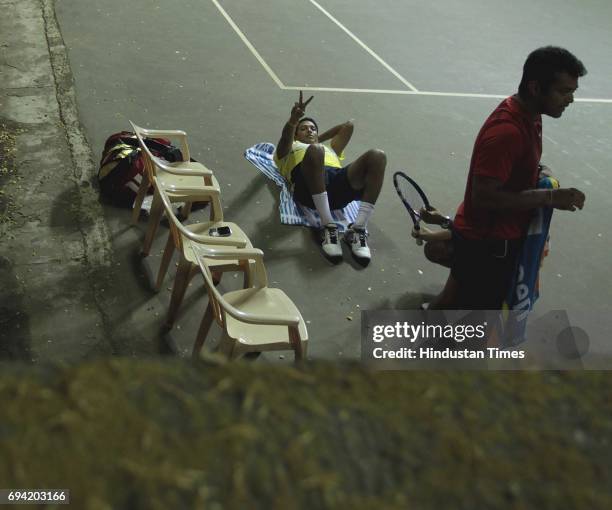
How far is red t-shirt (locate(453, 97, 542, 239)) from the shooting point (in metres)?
3.41

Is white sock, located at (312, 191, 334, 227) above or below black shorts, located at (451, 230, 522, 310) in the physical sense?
below

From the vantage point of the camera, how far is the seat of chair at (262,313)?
3.40 meters

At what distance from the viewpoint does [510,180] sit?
357 centimetres

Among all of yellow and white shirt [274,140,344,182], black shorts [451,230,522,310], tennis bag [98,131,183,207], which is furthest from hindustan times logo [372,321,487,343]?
tennis bag [98,131,183,207]

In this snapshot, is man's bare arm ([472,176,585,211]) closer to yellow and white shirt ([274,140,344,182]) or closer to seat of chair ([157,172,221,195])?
seat of chair ([157,172,221,195])

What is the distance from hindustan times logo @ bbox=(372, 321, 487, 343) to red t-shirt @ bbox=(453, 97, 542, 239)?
54 cm

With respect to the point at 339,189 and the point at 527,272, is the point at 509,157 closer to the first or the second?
the point at 527,272

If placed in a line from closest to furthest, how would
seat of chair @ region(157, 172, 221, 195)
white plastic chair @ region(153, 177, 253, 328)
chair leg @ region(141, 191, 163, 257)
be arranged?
1. white plastic chair @ region(153, 177, 253, 328)
2. chair leg @ region(141, 191, 163, 257)
3. seat of chair @ region(157, 172, 221, 195)

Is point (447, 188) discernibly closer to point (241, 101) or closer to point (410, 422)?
point (241, 101)

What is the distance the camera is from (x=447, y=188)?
19.7 feet

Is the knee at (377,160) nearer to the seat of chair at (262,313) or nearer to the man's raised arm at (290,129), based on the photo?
the man's raised arm at (290,129)

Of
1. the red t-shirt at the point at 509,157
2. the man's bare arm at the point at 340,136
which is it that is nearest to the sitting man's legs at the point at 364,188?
the man's bare arm at the point at 340,136

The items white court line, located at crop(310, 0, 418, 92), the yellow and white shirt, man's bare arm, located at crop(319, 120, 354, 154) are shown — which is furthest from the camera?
white court line, located at crop(310, 0, 418, 92)

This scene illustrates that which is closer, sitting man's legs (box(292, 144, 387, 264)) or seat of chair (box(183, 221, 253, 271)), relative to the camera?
seat of chair (box(183, 221, 253, 271))
